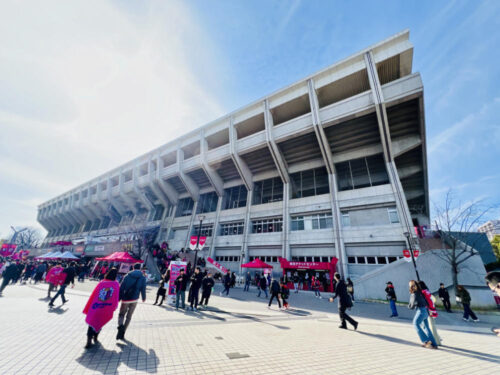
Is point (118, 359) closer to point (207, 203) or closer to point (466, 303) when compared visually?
point (466, 303)

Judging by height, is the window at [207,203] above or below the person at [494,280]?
above

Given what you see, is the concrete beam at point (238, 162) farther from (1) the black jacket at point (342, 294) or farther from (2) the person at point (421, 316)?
(2) the person at point (421, 316)

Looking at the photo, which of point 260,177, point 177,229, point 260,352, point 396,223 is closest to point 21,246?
point 177,229

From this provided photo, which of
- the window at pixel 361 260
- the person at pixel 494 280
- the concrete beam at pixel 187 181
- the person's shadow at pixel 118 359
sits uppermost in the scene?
the concrete beam at pixel 187 181

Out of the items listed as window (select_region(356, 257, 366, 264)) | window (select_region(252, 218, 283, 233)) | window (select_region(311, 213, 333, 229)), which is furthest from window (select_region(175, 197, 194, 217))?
window (select_region(356, 257, 366, 264))

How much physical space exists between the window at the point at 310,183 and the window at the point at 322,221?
116 inches

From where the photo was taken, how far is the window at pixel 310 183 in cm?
2408

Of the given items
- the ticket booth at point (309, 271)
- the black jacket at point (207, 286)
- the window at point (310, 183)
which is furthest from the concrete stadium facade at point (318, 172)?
the black jacket at point (207, 286)

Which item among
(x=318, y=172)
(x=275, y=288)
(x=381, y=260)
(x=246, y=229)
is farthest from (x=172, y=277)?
(x=318, y=172)

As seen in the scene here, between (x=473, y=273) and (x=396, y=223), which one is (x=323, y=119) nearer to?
(x=396, y=223)

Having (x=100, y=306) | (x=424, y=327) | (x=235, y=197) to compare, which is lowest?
(x=424, y=327)

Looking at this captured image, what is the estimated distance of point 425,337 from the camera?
16.5ft

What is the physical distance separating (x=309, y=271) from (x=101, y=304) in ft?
63.4

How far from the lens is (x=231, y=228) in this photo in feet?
91.5
